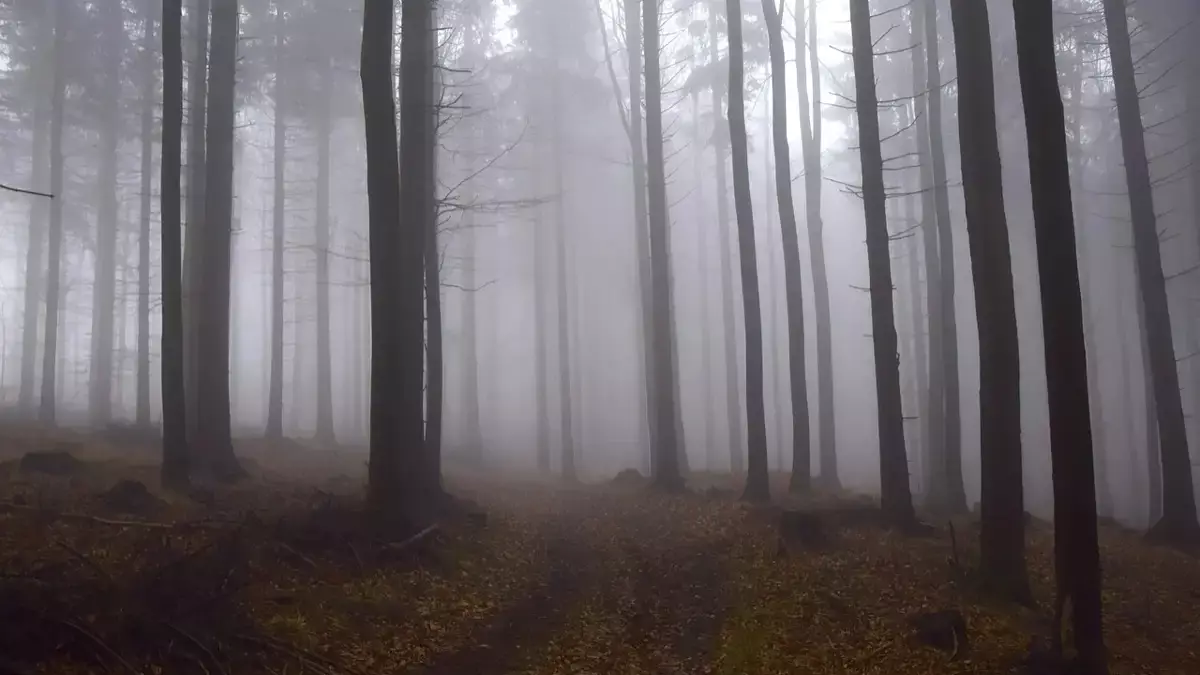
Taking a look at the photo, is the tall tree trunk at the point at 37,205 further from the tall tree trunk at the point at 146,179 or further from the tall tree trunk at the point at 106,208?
the tall tree trunk at the point at 146,179

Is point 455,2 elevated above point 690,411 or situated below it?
above

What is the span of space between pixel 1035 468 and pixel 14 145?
154 feet

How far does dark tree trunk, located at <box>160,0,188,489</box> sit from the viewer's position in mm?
12023

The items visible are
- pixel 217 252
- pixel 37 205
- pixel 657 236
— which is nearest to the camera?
pixel 217 252

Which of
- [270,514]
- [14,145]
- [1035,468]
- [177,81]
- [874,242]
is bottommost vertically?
[1035,468]

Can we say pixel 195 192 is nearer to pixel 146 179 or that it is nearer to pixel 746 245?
pixel 146 179

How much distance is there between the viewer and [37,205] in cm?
2981

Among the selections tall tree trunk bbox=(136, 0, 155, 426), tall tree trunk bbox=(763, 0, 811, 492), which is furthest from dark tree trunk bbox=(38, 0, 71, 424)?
tall tree trunk bbox=(763, 0, 811, 492)

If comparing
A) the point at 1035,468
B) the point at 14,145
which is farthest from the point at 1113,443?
the point at 14,145

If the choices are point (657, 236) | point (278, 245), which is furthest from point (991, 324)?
point (278, 245)

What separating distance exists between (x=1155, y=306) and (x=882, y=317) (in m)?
6.53

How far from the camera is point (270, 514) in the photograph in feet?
34.9

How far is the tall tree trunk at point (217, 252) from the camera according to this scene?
14.6m

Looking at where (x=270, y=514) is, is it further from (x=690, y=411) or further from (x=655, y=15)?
(x=690, y=411)
